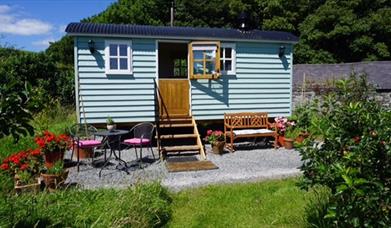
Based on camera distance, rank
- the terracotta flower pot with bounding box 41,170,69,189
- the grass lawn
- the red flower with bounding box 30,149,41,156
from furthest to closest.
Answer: the red flower with bounding box 30,149,41,156 → the terracotta flower pot with bounding box 41,170,69,189 → the grass lawn

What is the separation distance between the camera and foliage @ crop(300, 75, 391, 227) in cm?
241

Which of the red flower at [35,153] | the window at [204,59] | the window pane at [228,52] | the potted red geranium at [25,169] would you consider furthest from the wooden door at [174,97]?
the potted red geranium at [25,169]

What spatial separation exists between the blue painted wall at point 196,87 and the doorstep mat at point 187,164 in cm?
174

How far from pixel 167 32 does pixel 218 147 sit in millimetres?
3193

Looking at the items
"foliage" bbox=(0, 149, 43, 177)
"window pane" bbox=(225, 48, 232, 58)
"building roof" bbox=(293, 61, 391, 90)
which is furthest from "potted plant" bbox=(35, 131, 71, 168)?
"building roof" bbox=(293, 61, 391, 90)

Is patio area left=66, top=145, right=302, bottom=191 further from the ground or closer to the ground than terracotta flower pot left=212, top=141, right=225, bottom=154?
closer to the ground

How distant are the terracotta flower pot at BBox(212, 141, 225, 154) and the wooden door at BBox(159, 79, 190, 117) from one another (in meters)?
1.35

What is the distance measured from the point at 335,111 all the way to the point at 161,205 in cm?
236

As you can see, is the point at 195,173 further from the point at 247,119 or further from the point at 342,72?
the point at 342,72

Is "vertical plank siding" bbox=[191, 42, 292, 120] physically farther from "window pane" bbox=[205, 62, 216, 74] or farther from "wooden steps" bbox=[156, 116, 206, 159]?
"wooden steps" bbox=[156, 116, 206, 159]

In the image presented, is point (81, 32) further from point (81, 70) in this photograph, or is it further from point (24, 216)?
point (24, 216)

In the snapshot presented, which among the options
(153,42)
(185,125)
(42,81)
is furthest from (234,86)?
(42,81)

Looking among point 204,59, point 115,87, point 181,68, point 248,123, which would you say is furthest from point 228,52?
point 181,68

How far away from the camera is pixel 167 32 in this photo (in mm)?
8430
